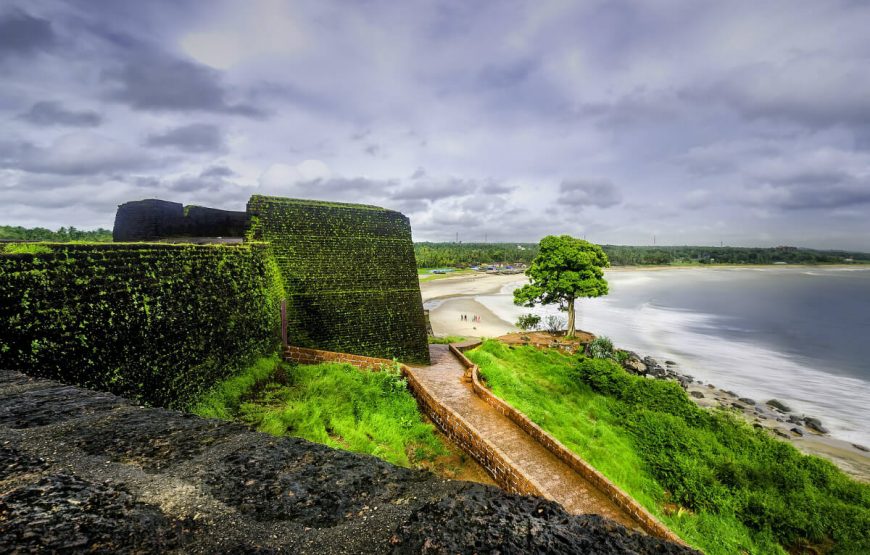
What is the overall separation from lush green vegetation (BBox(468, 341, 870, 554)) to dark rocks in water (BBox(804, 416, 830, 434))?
22.3 ft

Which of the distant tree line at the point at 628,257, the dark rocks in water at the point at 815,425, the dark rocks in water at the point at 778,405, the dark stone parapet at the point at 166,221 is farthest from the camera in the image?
the distant tree line at the point at 628,257

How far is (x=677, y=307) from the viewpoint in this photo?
53438mm

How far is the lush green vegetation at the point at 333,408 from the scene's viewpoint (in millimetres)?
7707

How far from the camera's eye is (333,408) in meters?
8.82

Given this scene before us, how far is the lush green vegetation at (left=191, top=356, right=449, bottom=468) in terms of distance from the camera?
7.71 m

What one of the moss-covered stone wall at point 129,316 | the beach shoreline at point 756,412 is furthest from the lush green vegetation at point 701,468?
the moss-covered stone wall at point 129,316

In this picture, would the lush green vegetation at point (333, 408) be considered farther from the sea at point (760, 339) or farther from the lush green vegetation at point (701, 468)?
the sea at point (760, 339)

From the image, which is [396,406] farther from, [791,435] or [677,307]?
[677,307]

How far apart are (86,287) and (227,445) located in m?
5.67

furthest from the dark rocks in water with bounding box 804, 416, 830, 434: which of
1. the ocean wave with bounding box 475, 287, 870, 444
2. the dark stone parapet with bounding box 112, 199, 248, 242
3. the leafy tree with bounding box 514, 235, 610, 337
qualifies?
the dark stone parapet with bounding box 112, 199, 248, 242

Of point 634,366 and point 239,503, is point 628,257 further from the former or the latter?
point 239,503

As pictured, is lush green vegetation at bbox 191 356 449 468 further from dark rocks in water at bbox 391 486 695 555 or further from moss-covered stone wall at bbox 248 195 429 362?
dark rocks in water at bbox 391 486 695 555

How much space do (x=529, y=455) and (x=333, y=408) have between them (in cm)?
451

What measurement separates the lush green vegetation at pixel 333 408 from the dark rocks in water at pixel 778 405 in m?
22.1
